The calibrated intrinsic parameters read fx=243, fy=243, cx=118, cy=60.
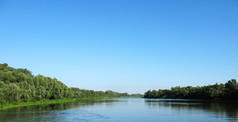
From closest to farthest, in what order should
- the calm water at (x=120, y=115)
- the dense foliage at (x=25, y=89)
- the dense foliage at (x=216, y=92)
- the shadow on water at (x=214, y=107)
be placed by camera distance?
the calm water at (x=120, y=115) < the shadow on water at (x=214, y=107) < the dense foliage at (x=25, y=89) < the dense foliage at (x=216, y=92)

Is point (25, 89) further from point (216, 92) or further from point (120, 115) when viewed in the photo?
point (216, 92)

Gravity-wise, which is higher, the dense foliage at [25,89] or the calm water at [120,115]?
the dense foliage at [25,89]

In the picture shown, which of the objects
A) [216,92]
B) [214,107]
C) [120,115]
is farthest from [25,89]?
[216,92]

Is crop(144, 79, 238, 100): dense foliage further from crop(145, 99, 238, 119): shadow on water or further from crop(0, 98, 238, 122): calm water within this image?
crop(0, 98, 238, 122): calm water

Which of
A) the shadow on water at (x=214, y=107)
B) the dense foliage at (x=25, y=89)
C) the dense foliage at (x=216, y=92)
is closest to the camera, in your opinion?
the shadow on water at (x=214, y=107)

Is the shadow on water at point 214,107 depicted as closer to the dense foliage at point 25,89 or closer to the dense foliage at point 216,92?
the dense foliage at point 216,92

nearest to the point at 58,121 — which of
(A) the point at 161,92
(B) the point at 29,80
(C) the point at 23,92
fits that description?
(C) the point at 23,92

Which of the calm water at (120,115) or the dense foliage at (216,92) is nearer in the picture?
the calm water at (120,115)

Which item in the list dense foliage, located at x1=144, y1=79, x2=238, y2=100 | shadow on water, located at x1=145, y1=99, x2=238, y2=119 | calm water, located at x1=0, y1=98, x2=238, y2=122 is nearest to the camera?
calm water, located at x1=0, y1=98, x2=238, y2=122

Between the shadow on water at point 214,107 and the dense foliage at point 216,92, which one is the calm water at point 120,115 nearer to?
the shadow on water at point 214,107

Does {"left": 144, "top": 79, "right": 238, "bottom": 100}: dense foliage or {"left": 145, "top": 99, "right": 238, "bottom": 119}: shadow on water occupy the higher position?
{"left": 144, "top": 79, "right": 238, "bottom": 100}: dense foliage

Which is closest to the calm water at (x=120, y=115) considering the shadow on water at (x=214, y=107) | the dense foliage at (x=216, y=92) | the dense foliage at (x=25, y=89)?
the shadow on water at (x=214, y=107)

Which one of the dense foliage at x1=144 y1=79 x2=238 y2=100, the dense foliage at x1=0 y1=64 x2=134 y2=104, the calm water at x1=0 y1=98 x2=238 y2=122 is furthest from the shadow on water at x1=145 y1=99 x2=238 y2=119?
the dense foliage at x1=0 y1=64 x2=134 y2=104

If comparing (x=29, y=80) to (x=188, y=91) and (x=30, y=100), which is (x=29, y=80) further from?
(x=188, y=91)
